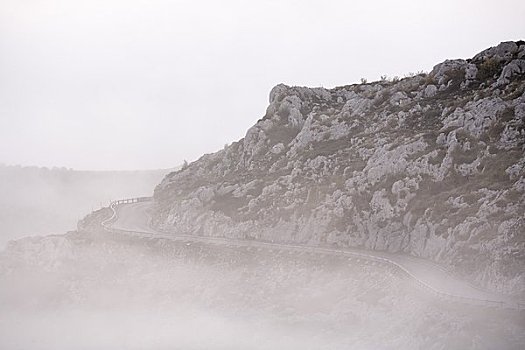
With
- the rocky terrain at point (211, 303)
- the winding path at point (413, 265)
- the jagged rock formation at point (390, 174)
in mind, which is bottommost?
the rocky terrain at point (211, 303)

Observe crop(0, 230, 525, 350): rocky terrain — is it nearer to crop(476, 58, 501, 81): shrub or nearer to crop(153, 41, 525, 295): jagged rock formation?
crop(153, 41, 525, 295): jagged rock formation

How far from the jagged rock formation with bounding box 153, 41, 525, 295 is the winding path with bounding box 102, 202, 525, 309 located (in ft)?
4.26

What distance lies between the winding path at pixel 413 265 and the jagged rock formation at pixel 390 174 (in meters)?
1.30

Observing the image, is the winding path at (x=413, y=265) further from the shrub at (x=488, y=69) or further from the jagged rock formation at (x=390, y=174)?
the shrub at (x=488, y=69)

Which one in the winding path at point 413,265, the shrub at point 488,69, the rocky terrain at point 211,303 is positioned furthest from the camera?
the shrub at point 488,69

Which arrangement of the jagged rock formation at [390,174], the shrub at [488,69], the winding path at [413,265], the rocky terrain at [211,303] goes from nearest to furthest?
the rocky terrain at [211,303] → the winding path at [413,265] → the jagged rock formation at [390,174] → the shrub at [488,69]

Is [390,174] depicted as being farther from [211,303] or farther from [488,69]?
[488,69]

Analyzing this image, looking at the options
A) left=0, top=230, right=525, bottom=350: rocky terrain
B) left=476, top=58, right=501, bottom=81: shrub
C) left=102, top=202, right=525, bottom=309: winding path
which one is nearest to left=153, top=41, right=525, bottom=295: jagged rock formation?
left=476, top=58, right=501, bottom=81: shrub

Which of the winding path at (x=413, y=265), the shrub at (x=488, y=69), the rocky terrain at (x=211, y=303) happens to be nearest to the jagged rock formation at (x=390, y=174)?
the shrub at (x=488, y=69)

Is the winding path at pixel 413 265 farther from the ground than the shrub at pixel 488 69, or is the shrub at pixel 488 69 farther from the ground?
the shrub at pixel 488 69

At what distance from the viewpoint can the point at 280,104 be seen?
3652 inches

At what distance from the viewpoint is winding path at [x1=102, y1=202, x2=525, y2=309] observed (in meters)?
46.8

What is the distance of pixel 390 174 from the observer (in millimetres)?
67250

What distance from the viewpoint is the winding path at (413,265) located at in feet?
153
